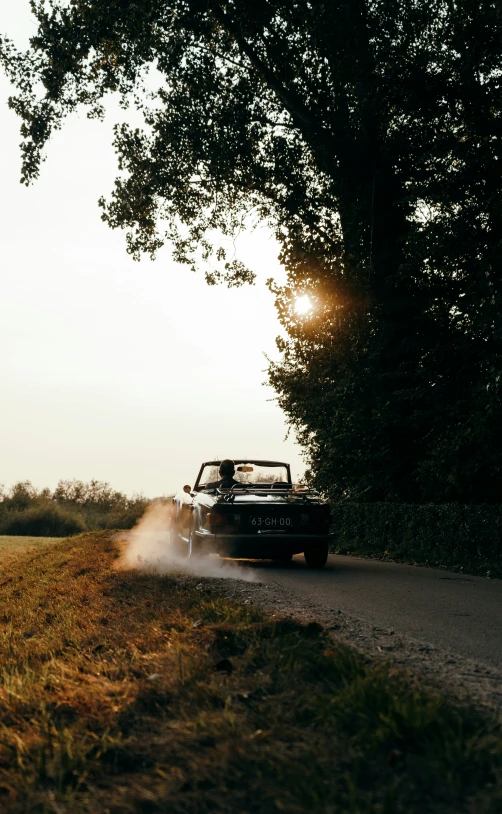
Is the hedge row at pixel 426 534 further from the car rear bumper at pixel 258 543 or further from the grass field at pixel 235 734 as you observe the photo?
the grass field at pixel 235 734

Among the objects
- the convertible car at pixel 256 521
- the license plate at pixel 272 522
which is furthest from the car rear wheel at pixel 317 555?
the license plate at pixel 272 522

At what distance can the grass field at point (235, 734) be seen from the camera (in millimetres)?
2902

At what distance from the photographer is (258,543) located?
41.8 feet

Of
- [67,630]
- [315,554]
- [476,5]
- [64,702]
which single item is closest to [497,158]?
[476,5]

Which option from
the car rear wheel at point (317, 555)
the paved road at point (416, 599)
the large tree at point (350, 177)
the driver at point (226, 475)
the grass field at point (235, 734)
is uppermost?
the large tree at point (350, 177)

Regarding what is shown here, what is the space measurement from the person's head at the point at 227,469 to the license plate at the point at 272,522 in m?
1.57

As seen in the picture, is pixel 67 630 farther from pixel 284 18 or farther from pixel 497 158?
pixel 284 18

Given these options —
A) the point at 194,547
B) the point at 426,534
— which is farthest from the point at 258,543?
the point at 426,534

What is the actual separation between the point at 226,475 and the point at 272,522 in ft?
5.40

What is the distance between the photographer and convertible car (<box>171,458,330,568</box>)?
12.6 meters

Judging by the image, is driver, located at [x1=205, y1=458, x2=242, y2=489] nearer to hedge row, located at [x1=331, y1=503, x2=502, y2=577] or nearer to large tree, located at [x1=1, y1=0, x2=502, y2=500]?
hedge row, located at [x1=331, y1=503, x2=502, y2=577]

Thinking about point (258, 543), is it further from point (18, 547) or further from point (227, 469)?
point (18, 547)

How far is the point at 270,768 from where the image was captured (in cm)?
308

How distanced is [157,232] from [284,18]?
8.27 metres
